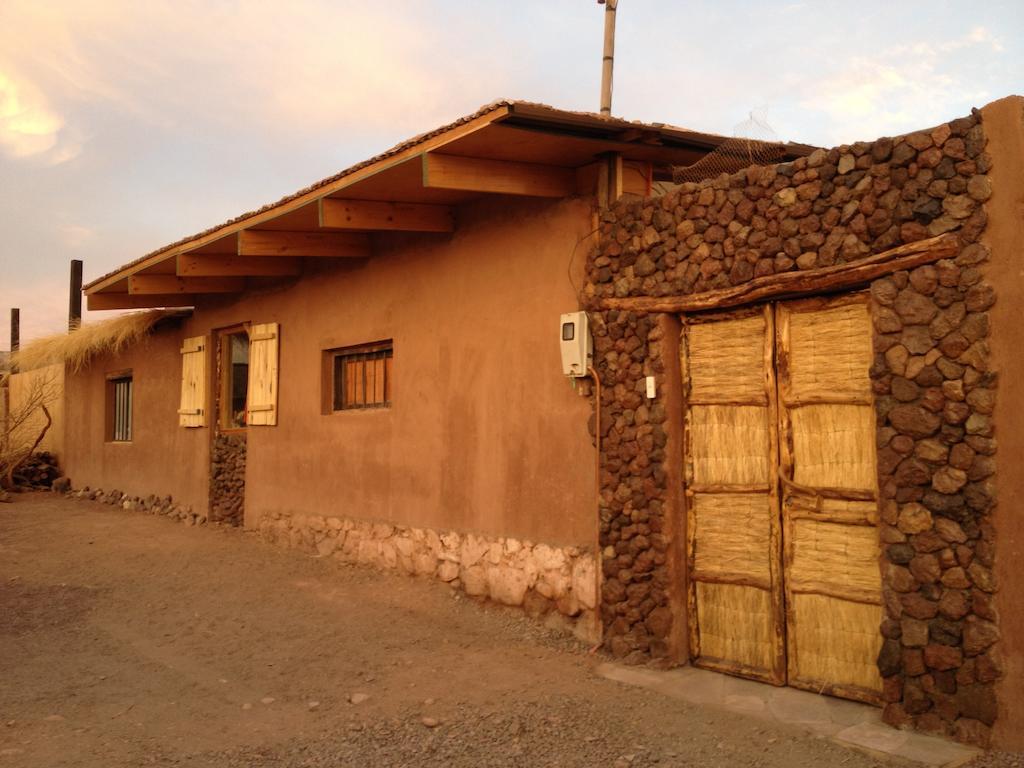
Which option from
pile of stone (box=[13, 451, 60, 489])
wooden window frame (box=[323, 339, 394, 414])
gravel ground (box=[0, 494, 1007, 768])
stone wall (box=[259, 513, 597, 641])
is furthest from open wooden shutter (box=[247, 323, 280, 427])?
pile of stone (box=[13, 451, 60, 489])

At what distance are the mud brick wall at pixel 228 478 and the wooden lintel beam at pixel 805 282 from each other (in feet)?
21.9

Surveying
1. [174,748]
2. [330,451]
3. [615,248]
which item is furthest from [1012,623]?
[330,451]

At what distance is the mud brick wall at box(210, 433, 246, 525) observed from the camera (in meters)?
11.4

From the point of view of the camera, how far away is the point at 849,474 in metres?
5.08

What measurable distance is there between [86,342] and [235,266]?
5.83m

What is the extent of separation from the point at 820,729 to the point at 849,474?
1.37 metres

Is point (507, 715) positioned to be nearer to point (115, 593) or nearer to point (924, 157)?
point (924, 157)

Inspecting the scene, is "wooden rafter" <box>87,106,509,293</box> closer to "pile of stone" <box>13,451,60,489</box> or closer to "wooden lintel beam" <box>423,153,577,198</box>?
"wooden lintel beam" <box>423,153,577,198</box>

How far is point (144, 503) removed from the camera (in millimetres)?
13375

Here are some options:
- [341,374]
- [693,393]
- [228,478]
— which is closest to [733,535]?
[693,393]

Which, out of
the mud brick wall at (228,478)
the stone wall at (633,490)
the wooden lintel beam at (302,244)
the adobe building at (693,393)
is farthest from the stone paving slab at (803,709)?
the mud brick wall at (228,478)

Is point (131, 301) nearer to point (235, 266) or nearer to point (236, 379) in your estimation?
point (236, 379)

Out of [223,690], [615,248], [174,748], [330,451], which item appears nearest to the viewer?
[174,748]

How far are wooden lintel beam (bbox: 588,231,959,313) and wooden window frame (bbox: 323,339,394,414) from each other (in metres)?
3.02
